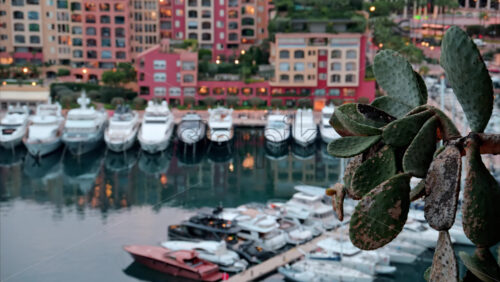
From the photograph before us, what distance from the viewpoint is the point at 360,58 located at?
100.0ft

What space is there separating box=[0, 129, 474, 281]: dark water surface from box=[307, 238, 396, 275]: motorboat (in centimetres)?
31

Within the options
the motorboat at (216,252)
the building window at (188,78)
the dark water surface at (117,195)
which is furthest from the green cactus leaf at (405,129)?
the building window at (188,78)

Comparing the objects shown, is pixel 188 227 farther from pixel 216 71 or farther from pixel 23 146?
pixel 216 71

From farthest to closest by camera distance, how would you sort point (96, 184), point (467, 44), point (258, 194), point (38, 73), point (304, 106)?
1. point (38, 73)
2. point (304, 106)
3. point (96, 184)
4. point (258, 194)
5. point (467, 44)

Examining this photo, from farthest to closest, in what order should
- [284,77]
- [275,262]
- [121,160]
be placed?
[284,77], [121,160], [275,262]

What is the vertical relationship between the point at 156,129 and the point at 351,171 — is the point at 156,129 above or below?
below

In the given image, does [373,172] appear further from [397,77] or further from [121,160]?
[121,160]

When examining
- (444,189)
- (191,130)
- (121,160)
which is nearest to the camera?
(444,189)

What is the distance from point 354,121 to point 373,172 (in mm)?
189

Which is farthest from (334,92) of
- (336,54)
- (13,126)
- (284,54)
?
(13,126)

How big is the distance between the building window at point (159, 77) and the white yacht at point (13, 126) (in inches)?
237

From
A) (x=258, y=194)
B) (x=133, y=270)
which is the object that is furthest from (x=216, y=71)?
(x=133, y=270)

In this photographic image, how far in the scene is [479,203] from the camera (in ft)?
7.37

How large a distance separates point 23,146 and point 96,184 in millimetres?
6686
